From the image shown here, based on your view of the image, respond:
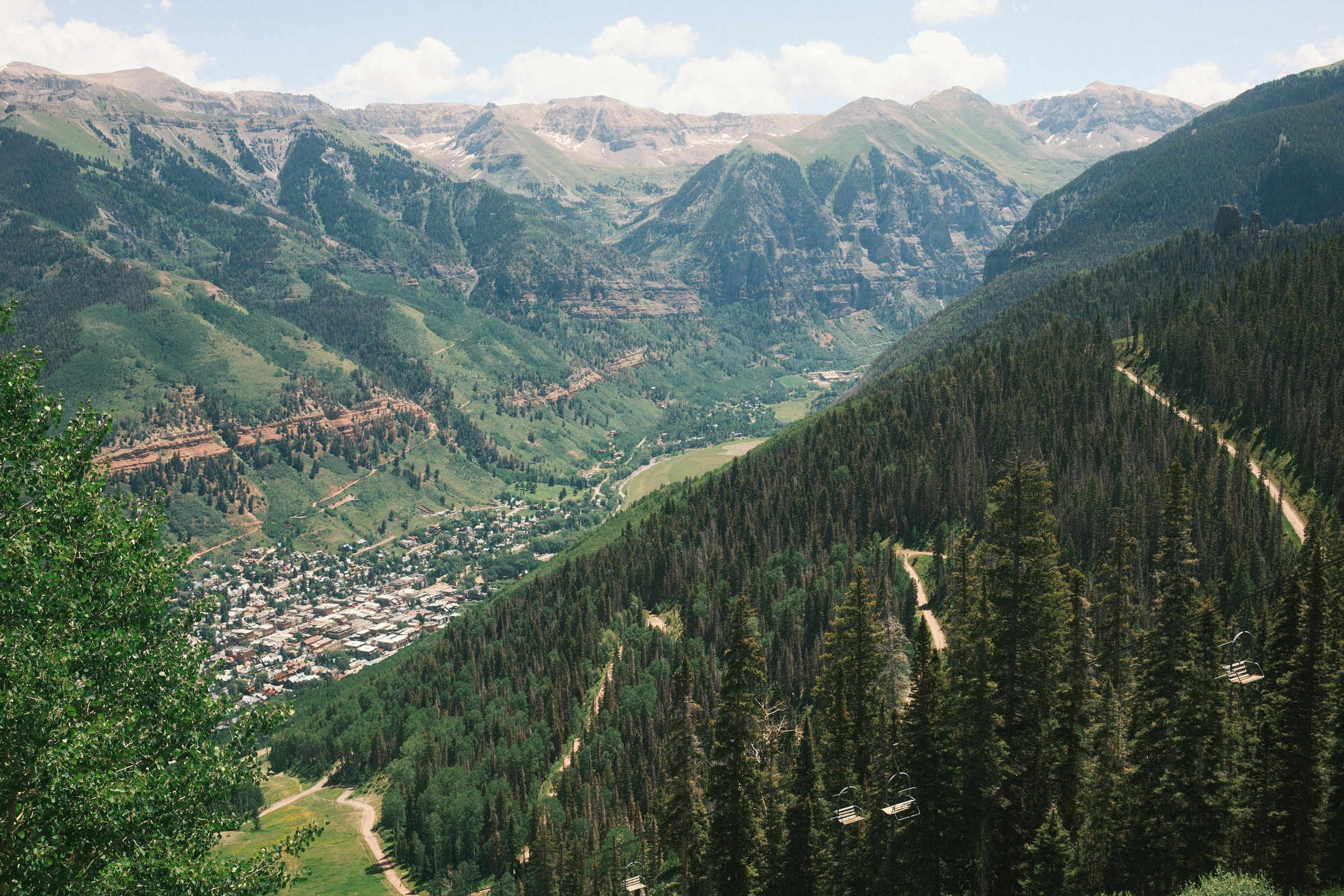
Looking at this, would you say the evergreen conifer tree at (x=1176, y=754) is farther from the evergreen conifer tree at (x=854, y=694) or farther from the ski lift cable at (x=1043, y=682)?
the evergreen conifer tree at (x=854, y=694)

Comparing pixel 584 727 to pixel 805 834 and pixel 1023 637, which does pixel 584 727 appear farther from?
pixel 1023 637

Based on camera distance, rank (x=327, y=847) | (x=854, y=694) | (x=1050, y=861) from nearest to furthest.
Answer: (x=1050, y=861) → (x=854, y=694) → (x=327, y=847)

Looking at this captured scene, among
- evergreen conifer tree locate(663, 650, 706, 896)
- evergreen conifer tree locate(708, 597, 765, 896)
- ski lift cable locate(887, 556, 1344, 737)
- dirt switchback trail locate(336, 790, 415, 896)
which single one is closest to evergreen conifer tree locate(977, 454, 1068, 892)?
ski lift cable locate(887, 556, 1344, 737)

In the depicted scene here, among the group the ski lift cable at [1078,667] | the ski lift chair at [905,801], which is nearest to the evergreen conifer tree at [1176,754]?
the ski lift cable at [1078,667]

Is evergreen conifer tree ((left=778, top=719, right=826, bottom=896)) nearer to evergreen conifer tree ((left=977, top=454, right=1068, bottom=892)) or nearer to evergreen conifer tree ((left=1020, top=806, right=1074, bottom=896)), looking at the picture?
evergreen conifer tree ((left=977, top=454, right=1068, bottom=892))

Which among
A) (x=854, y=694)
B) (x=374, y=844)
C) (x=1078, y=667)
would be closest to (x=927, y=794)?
(x=1078, y=667)

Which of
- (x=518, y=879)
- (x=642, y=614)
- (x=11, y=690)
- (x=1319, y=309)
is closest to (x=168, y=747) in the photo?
(x=11, y=690)
